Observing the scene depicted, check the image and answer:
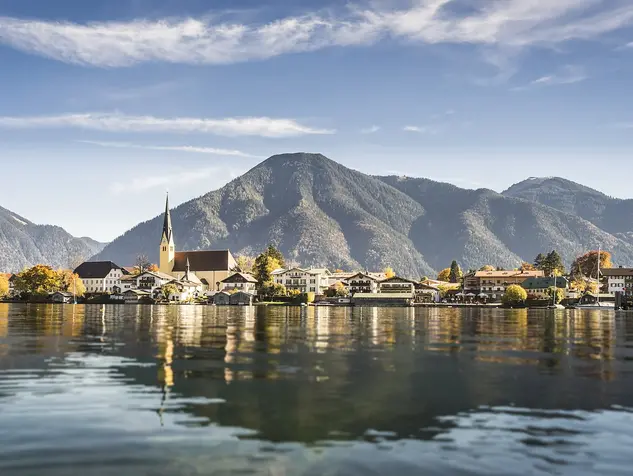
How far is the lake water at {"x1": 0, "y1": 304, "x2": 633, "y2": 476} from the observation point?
17.1 m

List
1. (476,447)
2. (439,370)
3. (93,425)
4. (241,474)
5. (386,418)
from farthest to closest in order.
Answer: (439,370), (386,418), (93,425), (476,447), (241,474)

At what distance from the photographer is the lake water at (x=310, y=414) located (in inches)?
675

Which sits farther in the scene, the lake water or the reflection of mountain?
the reflection of mountain

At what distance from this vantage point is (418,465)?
17.0 m

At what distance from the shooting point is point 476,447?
18.8 meters

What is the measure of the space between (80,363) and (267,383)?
1254 cm

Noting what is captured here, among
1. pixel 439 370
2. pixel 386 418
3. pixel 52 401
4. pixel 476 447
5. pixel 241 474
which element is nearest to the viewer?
pixel 241 474

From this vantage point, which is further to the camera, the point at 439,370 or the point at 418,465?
the point at 439,370

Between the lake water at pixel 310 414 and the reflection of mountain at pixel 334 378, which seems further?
the reflection of mountain at pixel 334 378

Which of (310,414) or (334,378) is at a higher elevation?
(310,414)

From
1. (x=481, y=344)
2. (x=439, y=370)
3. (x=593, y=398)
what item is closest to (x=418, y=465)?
(x=593, y=398)

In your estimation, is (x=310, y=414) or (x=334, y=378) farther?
(x=334, y=378)

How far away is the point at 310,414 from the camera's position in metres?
22.8

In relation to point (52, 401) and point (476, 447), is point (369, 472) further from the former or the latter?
point (52, 401)
